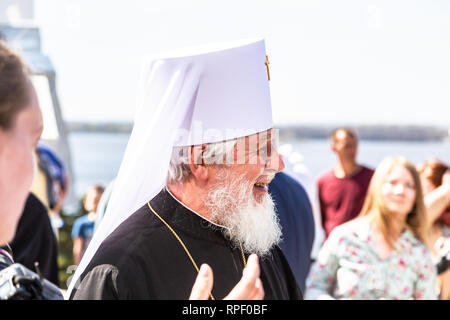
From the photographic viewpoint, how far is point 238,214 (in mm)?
1960

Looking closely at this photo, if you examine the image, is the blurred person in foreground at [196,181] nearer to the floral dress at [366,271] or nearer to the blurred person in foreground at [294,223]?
the blurred person in foreground at [294,223]

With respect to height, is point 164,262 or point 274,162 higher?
point 274,162

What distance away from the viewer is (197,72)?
1.84 meters

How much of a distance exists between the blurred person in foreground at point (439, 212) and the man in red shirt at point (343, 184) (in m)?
0.47

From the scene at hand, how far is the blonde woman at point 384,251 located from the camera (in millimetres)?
3059

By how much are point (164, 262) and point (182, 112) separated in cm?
45

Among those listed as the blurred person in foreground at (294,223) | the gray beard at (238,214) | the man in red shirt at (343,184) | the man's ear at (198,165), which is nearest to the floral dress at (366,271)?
the blurred person in foreground at (294,223)

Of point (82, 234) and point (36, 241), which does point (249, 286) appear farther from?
point (82, 234)

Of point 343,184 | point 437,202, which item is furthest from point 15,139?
point 343,184

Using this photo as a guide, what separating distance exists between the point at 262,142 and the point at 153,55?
45 centimetres

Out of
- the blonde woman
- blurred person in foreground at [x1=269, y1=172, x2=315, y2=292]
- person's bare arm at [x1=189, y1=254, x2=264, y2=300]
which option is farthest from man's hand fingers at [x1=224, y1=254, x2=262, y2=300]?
the blonde woman

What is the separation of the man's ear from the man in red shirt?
2.90 meters

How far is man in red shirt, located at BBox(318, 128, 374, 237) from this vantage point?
15.6ft
